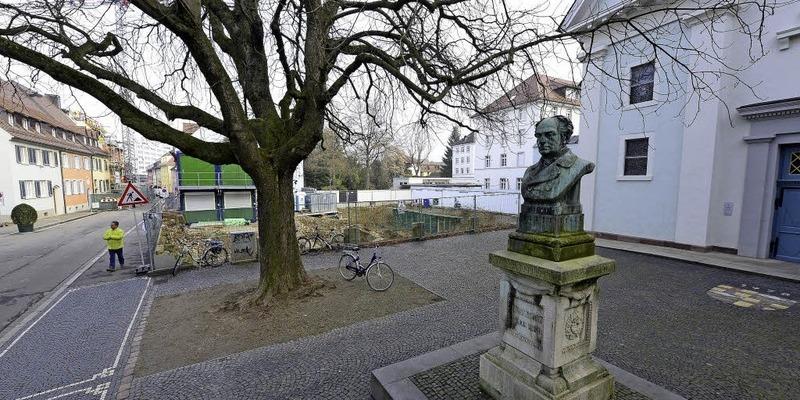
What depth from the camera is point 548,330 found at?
10.3 feet

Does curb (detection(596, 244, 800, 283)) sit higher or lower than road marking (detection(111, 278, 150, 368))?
higher

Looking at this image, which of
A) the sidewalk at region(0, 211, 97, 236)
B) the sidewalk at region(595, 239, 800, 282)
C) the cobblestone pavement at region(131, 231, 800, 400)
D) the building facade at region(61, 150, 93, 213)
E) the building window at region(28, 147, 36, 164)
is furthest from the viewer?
the building facade at region(61, 150, 93, 213)

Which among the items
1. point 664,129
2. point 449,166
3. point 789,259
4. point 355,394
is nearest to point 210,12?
point 355,394

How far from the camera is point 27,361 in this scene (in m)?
5.08

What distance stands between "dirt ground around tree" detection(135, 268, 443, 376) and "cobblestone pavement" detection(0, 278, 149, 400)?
42 centimetres

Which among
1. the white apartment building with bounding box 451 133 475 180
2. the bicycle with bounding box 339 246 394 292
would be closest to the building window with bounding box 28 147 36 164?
the bicycle with bounding box 339 246 394 292

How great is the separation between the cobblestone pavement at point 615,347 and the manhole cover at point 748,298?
204mm

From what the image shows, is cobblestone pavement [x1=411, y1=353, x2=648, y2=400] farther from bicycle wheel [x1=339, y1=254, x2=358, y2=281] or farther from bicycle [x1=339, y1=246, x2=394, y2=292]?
bicycle wheel [x1=339, y1=254, x2=358, y2=281]

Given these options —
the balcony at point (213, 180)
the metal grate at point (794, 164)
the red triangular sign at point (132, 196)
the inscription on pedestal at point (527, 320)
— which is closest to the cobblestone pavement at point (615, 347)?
the inscription on pedestal at point (527, 320)

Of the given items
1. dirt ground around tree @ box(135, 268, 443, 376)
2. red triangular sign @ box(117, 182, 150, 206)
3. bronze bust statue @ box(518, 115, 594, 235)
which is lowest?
dirt ground around tree @ box(135, 268, 443, 376)

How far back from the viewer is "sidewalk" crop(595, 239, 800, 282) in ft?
27.6

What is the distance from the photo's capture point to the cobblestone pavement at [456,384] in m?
3.63

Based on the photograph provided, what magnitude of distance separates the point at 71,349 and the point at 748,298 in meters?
12.4

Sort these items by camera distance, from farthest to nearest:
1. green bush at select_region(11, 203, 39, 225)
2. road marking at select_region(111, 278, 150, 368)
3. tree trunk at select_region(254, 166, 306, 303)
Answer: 1. green bush at select_region(11, 203, 39, 225)
2. tree trunk at select_region(254, 166, 306, 303)
3. road marking at select_region(111, 278, 150, 368)
